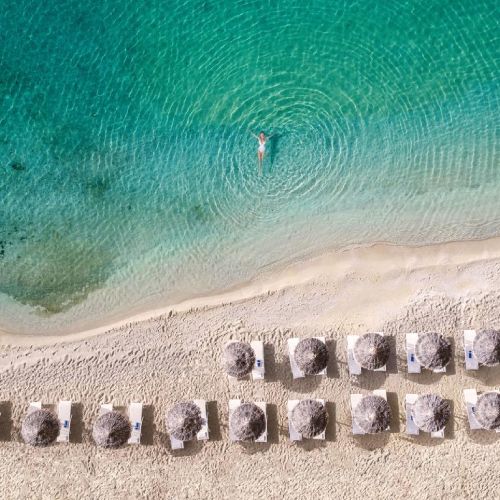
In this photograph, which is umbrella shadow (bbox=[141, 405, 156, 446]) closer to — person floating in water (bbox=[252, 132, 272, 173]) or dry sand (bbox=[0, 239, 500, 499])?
dry sand (bbox=[0, 239, 500, 499])

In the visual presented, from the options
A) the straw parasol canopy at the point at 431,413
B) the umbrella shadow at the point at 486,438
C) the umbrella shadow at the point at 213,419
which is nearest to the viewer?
the straw parasol canopy at the point at 431,413

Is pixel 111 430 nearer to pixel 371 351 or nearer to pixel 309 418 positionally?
pixel 309 418

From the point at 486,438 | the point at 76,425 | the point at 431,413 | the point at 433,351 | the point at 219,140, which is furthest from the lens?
the point at 219,140

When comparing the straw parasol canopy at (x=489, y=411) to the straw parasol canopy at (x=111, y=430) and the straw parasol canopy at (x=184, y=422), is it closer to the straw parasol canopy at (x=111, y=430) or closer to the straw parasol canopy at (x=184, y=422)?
the straw parasol canopy at (x=184, y=422)

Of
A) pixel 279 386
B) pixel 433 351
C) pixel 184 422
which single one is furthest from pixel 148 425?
pixel 433 351

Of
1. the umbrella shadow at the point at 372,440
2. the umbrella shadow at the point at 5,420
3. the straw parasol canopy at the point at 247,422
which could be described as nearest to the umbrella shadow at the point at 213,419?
Answer: the straw parasol canopy at the point at 247,422

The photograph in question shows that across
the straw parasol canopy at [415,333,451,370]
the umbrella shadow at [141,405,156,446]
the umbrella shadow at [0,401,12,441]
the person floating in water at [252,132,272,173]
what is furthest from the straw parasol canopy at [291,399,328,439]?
the umbrella shadow at [0,401,12,441]
